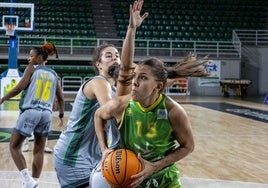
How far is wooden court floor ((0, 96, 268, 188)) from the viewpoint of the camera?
19.1 ft

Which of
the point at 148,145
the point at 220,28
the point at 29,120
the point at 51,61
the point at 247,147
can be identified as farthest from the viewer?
the point at 220,28

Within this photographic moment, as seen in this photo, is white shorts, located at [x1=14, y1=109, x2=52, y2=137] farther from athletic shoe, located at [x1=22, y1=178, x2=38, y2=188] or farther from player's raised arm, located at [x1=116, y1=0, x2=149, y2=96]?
player's raised arm, located at [x1=116, y1=0, x2=149, y2=96]

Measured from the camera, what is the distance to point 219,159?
753 centimetres

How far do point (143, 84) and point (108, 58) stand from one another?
822 millimetres

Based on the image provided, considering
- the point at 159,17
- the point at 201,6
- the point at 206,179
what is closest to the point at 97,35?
the point at 159,17

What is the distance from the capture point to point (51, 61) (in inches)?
984

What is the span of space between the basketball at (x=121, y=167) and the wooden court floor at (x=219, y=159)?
2.93 metres

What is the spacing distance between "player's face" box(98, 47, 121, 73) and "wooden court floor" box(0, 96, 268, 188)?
251cm

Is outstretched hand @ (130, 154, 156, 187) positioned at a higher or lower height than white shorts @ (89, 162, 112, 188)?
higher

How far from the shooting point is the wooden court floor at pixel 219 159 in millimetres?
5824

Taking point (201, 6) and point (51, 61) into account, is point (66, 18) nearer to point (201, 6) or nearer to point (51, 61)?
point (51, 61)

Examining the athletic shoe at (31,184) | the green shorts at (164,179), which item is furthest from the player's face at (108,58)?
the athletic shoe at (31,184)

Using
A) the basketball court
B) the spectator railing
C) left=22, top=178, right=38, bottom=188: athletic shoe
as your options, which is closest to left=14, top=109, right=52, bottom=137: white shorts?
left=22, top=178, right=38, bottom=188: athletic shoe

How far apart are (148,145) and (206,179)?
11.5 ft
